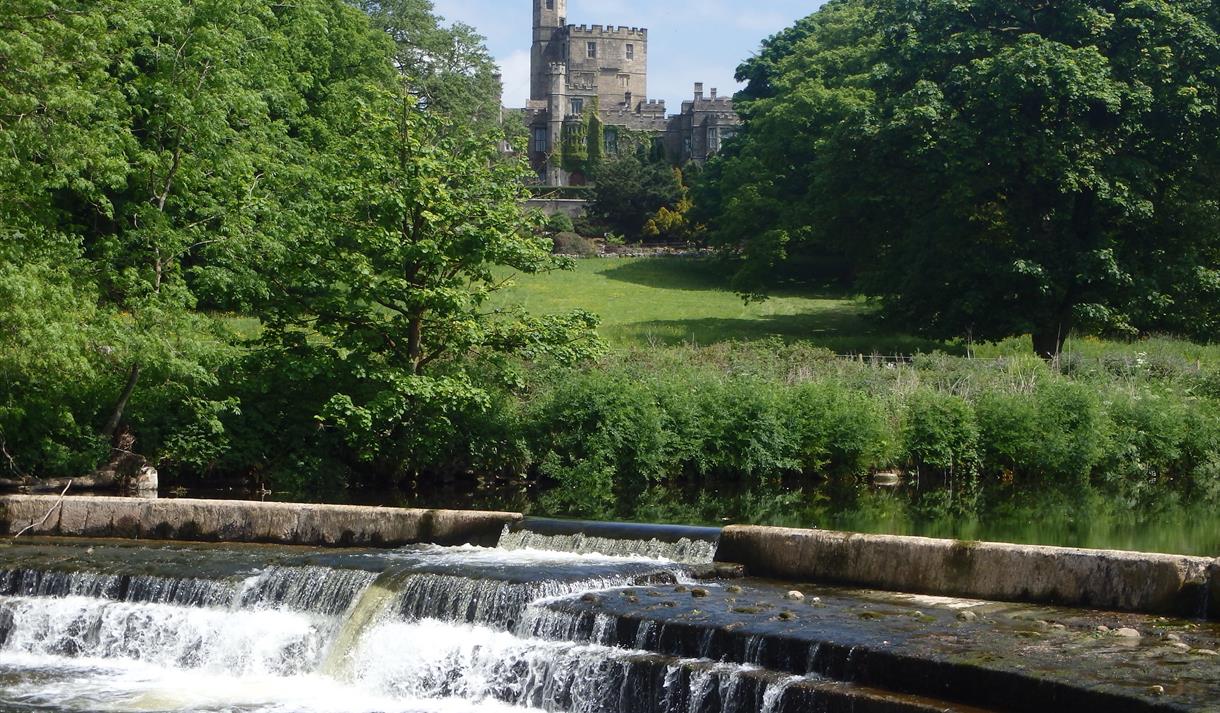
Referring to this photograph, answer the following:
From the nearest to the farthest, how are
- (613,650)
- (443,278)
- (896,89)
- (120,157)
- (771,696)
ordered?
(771,696) < (613,650) < (120,157) < (443,278) < (896,89)

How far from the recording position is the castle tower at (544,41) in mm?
145250

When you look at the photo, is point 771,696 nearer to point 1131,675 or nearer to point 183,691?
point 1131,675

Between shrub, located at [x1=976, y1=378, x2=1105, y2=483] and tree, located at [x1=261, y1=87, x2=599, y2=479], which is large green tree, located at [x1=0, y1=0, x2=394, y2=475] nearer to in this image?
tree, located at [x1=261, y1=87, x2=599, y2=479]

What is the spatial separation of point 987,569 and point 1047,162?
2580 cm

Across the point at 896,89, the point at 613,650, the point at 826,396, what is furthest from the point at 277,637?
the point at 896,89

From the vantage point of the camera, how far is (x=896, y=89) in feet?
144

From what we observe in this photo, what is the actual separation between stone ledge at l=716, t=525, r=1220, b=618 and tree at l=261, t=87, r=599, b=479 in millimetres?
9137

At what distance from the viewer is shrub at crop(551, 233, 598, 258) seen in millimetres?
74250

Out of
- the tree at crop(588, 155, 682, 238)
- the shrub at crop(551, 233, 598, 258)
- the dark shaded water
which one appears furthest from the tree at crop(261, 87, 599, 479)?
the tree at crop(588, 155, 682, 238)

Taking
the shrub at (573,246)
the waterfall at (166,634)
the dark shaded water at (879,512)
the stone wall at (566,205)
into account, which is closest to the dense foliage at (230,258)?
the dark shaded water at (879,512)

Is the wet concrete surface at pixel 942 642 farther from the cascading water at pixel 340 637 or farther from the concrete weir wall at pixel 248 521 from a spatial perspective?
the concrete weir wall at pixel 248 521

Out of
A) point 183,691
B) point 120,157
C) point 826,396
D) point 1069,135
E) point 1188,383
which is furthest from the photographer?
point 1069,135

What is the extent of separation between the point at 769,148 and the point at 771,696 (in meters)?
49.9

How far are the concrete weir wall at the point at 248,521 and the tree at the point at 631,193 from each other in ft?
216
